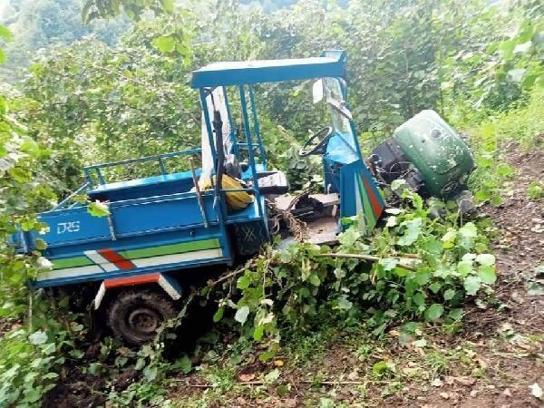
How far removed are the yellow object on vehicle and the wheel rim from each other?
1.15 metres

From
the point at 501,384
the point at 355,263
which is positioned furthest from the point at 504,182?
the point at 501,384

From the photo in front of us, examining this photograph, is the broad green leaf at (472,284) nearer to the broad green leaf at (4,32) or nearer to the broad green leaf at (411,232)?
the broad green leaf at (411,232)

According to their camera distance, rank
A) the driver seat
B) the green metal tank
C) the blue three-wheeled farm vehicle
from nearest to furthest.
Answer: the blue three-wheeled farm vehicle, the driver seat, the green metal tank

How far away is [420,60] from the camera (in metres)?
7.49

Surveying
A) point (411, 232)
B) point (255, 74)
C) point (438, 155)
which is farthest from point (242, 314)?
point (438, 155)

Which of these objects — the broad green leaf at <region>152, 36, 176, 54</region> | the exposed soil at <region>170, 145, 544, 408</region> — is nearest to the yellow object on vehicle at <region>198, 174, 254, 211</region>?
the exposed soil at <region>170, 145, 544, 408</region>

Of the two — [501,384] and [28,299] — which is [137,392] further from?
[501,384]

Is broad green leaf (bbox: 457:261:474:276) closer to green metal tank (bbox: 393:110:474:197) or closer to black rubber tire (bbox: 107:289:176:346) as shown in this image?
green metal tank (bbox: 393:110:474:197)

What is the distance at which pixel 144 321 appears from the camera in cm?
430

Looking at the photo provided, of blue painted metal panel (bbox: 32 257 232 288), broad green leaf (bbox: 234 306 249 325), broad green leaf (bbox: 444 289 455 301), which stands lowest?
broad green leaf (bbox: 444 289 455 301)

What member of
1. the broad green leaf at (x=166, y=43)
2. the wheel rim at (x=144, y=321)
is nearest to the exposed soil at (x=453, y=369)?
the wheel rim at (x=144, y=321)

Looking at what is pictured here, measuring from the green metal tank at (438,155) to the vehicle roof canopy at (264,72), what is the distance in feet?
4.41

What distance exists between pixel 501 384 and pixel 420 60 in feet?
18.8

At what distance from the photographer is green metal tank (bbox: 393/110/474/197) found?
4723mm
